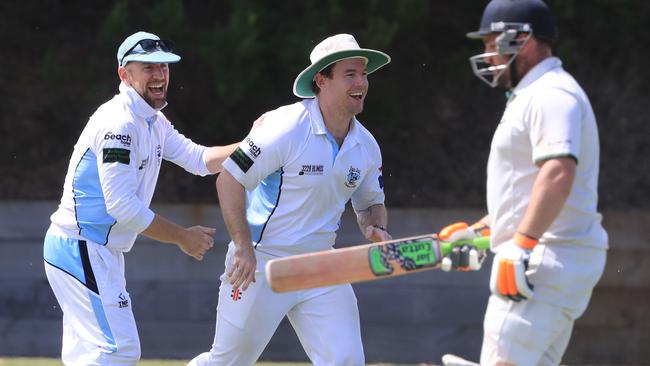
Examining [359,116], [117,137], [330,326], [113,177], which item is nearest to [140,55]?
[117,137]

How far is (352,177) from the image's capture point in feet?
21.0

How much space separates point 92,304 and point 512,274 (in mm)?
2228

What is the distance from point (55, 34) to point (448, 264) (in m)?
7.65

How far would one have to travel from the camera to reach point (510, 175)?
502 cm

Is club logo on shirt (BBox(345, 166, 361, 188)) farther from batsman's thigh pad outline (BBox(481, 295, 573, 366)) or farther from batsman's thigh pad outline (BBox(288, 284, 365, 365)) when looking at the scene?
batsman's thigh pad outline (BBox(481, 295, 573, 366))

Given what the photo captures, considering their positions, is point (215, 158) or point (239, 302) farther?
point (215, 158)

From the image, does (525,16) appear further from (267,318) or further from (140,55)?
(140,55)

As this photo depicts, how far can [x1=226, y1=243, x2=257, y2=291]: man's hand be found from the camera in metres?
6.06

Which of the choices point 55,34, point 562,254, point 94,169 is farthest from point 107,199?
point 55,34

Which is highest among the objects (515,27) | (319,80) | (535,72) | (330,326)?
(515,27)

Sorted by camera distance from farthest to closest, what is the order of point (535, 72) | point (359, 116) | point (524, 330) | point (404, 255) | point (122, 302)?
point (359, 116), point (122, 302), point (404, 255), point (535, 72), point (524, 330)

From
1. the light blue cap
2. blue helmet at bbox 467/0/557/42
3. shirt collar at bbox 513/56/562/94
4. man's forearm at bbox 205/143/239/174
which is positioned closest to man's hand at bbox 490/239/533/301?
shirt collar at bbox 513/56/562/94

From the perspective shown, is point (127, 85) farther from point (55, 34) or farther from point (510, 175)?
point (55, 34)

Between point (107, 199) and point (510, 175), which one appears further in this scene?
point (107, 199)
